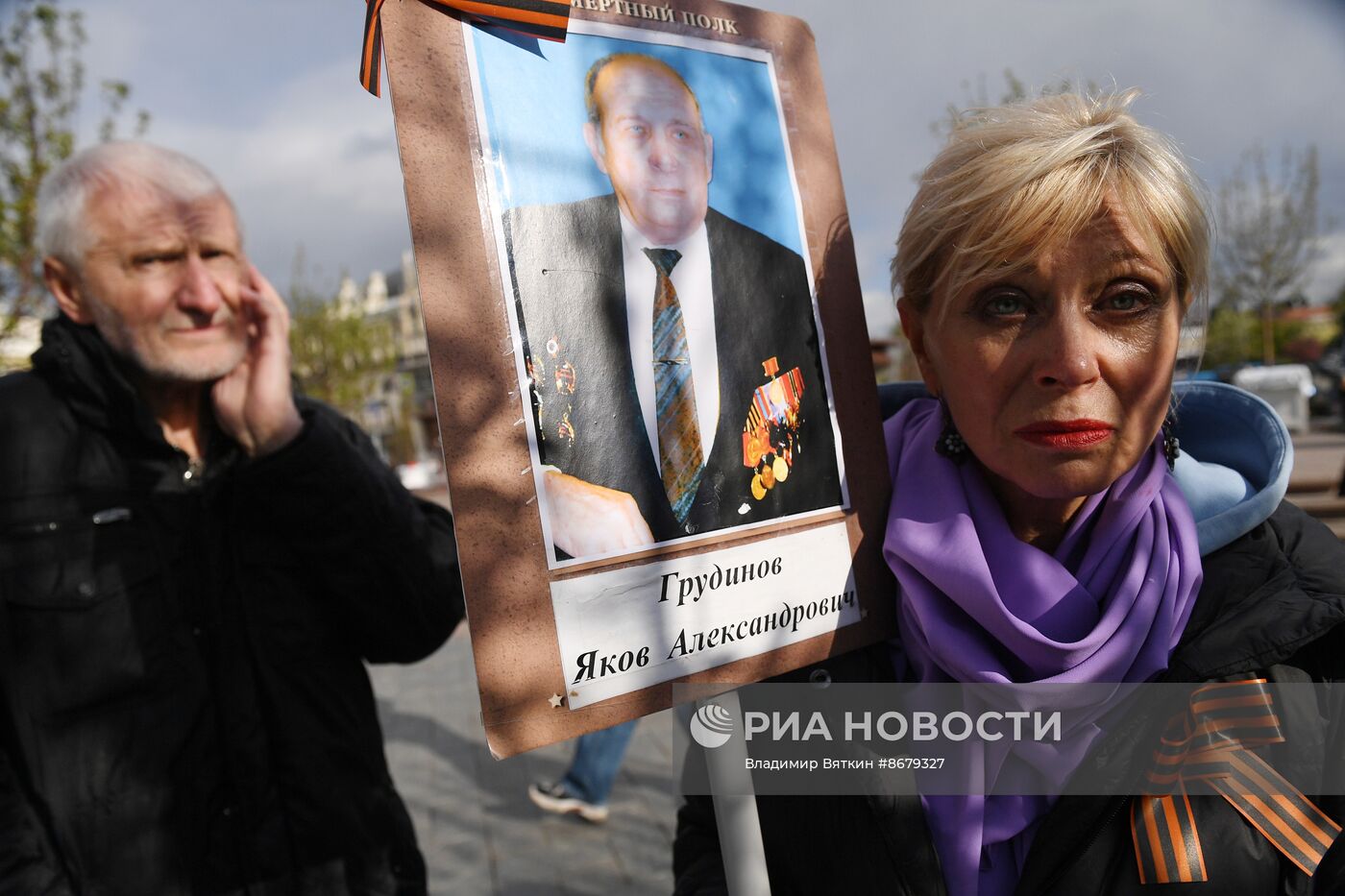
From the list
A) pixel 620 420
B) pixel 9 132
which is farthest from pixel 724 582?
pixel 9 132

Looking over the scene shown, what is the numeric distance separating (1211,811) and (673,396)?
0.94m

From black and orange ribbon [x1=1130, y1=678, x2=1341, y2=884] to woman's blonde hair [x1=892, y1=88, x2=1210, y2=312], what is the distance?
1.94 ft

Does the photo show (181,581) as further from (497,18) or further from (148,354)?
(497,18)

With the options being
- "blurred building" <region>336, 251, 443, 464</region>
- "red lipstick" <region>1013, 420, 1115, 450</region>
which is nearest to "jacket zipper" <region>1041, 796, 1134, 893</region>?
"red lipstick" <region>1013, 420, 1115, 450</region>

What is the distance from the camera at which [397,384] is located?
44.9 metres

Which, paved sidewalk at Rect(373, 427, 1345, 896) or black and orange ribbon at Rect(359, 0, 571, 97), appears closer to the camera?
black and orange ribbon at Rect(359, 0, 571, 97)

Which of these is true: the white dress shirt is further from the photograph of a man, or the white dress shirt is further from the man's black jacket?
the man's black jacket

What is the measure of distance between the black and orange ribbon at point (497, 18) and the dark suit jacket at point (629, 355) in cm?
22

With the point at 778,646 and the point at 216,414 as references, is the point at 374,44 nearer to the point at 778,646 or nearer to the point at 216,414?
the point at 778,646

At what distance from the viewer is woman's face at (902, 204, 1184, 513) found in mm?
1293

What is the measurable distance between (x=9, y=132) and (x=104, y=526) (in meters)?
11.3

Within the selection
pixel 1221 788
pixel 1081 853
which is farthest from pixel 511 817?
pixel 1221 788

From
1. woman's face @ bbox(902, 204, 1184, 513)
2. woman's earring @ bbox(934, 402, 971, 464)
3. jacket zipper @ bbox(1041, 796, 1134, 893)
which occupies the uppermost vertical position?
woman's face @ bbox(902, 204, 1184, 513)

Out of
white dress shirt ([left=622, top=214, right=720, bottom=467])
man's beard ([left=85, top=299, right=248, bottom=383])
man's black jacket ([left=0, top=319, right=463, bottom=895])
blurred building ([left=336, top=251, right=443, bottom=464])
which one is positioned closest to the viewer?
white dress shirt ([left=622, top=214, right=720, bottom=467])
